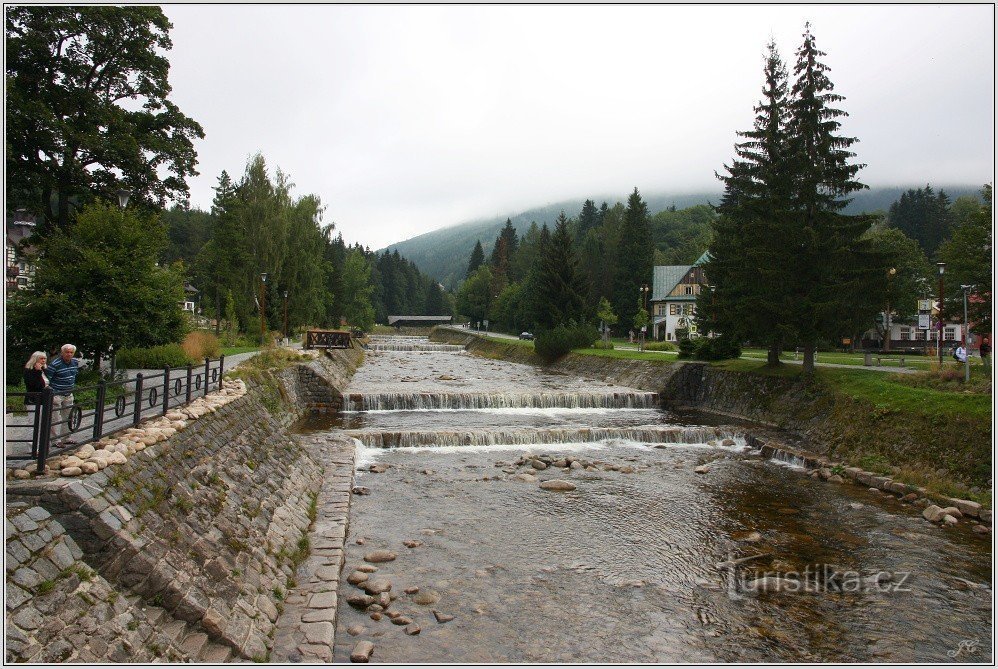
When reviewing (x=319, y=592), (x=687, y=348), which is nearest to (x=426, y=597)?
(x=319, y=592)

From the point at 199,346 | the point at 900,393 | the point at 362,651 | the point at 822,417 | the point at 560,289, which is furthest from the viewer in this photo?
the point at 560,289

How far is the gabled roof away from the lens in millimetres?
74062

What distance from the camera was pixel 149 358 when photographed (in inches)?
858

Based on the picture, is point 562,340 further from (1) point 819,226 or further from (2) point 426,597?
(2) point 426,597

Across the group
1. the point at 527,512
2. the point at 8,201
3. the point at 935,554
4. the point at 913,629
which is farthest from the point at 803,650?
the point at 8,201

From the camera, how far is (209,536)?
8.53 m

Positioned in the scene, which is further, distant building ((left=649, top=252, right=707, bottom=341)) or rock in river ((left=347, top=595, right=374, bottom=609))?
distant building ((left=649, top=252, right=707, bottom=341))

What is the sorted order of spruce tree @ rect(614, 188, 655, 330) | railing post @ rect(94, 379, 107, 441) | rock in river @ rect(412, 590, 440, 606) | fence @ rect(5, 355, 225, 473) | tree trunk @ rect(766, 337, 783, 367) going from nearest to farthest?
fence @ rect(5, 355, 225, 473) → railing post @ rect(94, 379, 107, 441) → rock in river @ rect(412, 590, 440, 606) → tree trunk @ rect(766, 337, 783, 367) → spruce tree @ rect(614, 188, 655, 330)

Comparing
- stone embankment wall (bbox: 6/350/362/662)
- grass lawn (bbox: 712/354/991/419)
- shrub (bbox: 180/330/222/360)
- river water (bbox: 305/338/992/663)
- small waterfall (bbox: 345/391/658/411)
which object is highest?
shrub (bbox: 180/330/222/360)

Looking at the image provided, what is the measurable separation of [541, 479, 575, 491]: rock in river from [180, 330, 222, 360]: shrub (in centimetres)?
Result: 1497

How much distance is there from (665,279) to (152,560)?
2913 inches

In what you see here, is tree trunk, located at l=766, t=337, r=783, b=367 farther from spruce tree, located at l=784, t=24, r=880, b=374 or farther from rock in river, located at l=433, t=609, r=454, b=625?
rock in river, located at l=433, t=609, r=454, b=625

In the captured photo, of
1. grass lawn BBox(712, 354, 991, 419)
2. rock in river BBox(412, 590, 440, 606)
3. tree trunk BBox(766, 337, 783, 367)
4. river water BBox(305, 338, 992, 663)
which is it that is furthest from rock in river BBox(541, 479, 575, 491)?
tree trunk BBox(766, 337, 783, 367)

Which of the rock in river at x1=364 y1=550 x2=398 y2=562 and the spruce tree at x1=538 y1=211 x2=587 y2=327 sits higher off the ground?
the spruce tree at x1=538 y1=211 x2=587 y2=327
